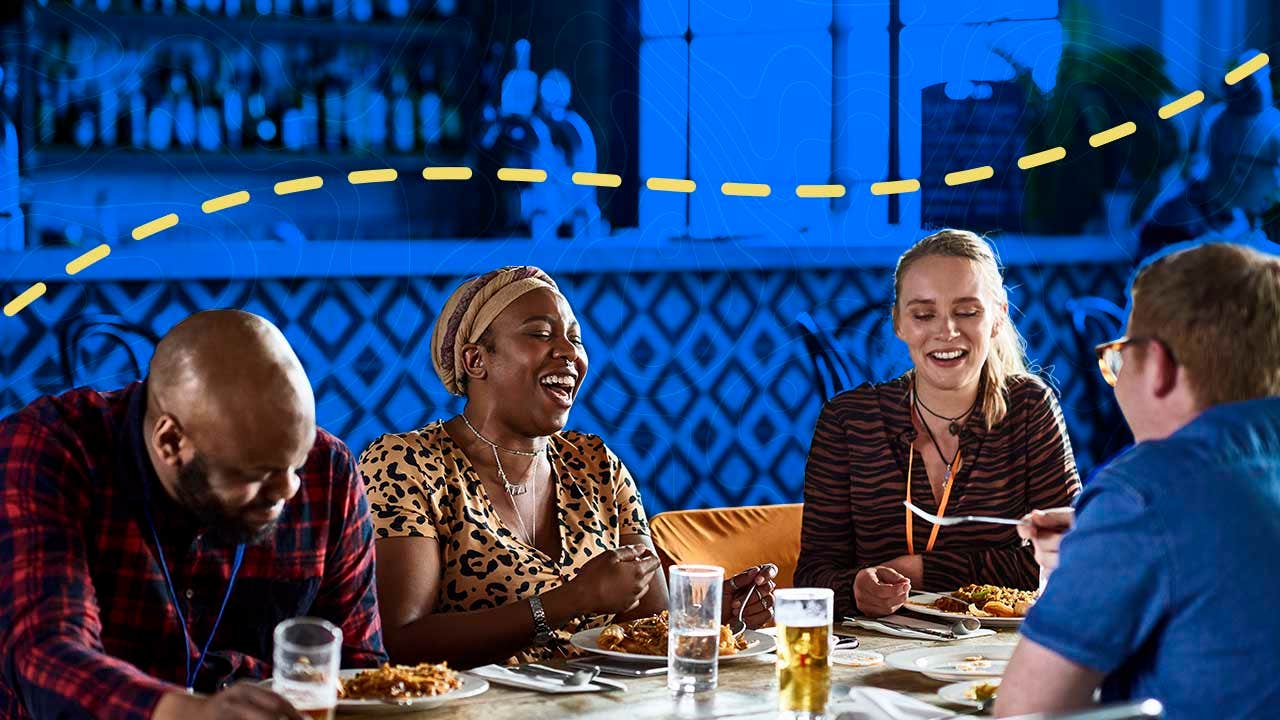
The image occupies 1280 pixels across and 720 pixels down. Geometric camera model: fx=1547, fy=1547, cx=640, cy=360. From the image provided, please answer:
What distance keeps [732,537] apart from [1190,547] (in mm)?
2003

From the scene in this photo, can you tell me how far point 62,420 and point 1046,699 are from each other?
1.34m

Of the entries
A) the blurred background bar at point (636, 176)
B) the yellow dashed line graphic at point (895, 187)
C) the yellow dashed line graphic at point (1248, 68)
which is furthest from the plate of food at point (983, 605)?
the yellow dashed line graphic at point (1248, 68)

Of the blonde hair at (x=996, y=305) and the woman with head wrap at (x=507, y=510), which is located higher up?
the blonde hair at (x=996, y=305)

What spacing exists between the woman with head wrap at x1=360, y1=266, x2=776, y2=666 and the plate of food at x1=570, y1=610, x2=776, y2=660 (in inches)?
7.6

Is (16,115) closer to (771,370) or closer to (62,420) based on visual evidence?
(62,420)

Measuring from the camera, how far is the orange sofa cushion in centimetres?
344

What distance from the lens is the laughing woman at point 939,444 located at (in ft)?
11.0

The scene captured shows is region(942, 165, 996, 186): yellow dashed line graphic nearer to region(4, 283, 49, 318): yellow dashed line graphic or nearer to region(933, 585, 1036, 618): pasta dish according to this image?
region(933, 585, 1036, 618): pasta dish

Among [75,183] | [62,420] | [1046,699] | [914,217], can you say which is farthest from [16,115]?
[1046,699]

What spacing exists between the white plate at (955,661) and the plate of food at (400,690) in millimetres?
644

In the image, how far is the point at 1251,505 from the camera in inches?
63.9

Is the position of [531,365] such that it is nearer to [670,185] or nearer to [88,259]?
[88,259]

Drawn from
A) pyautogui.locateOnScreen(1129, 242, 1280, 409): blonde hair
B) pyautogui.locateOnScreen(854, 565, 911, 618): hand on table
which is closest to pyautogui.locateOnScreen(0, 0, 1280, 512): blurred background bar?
pyautogui.locateOnScreen(854, 565, 911, 618): hand on table

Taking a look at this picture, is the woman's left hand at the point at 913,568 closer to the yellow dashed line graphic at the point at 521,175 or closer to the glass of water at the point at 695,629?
the glass of water at the point at 695,629
